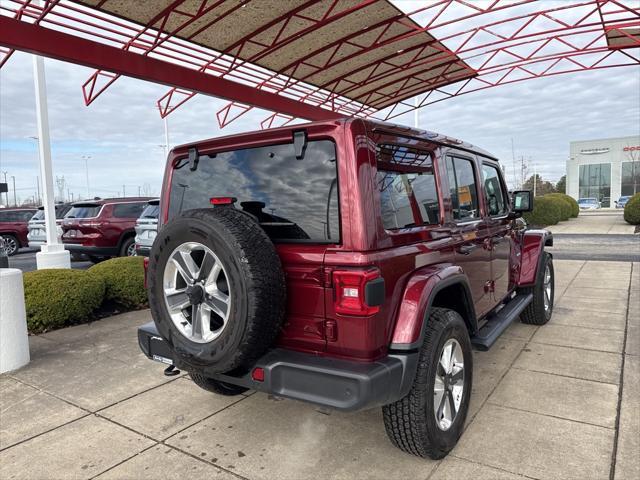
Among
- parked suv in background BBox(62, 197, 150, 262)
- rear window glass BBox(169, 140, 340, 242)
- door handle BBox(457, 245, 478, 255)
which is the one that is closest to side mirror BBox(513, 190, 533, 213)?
door handle BBox(457, 245, 478, 255)

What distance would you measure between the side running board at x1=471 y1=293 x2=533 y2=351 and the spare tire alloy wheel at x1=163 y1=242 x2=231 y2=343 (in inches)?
75.7

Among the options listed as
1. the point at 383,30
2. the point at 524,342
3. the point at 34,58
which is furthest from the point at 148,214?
the point at 524,342

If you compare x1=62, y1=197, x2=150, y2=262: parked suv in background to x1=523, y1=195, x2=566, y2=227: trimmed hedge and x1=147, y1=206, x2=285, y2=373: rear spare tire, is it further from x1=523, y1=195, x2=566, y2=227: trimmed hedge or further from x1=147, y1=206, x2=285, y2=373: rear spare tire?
x1=523, y1=195, x2=566, y2=227: trimmed hedge

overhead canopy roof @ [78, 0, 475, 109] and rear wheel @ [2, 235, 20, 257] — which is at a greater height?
overhead canopy roof @ [78, 0, 475, 109]

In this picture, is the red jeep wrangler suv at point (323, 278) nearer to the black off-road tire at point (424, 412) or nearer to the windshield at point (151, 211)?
the black off-road tire at point (424, 412)

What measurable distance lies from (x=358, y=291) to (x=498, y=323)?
2100 millimetres

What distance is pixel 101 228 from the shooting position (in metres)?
11.0

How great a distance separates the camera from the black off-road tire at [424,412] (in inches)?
100

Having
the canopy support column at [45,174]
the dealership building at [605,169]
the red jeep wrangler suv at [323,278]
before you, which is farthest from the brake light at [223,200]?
the dealership building at [605,169]

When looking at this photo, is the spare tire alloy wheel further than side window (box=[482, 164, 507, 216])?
No

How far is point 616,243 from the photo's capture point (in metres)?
13.4

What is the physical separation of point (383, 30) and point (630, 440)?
9667mm

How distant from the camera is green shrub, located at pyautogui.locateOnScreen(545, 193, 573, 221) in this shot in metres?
21.8

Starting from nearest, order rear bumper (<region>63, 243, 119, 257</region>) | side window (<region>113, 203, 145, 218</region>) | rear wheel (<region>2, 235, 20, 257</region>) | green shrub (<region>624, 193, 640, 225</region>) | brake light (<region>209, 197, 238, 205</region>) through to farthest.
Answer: brake light (<region>209, 197, 238, 205</region>), rear bumper (<region>63, 243, 119, 257</region>), side window (<region>113, 203, 145, 218</region>), rear wheel (<region>2, 235, 20, 257</region>), green shrub (<region>624, 193, 640, 225</region>)
